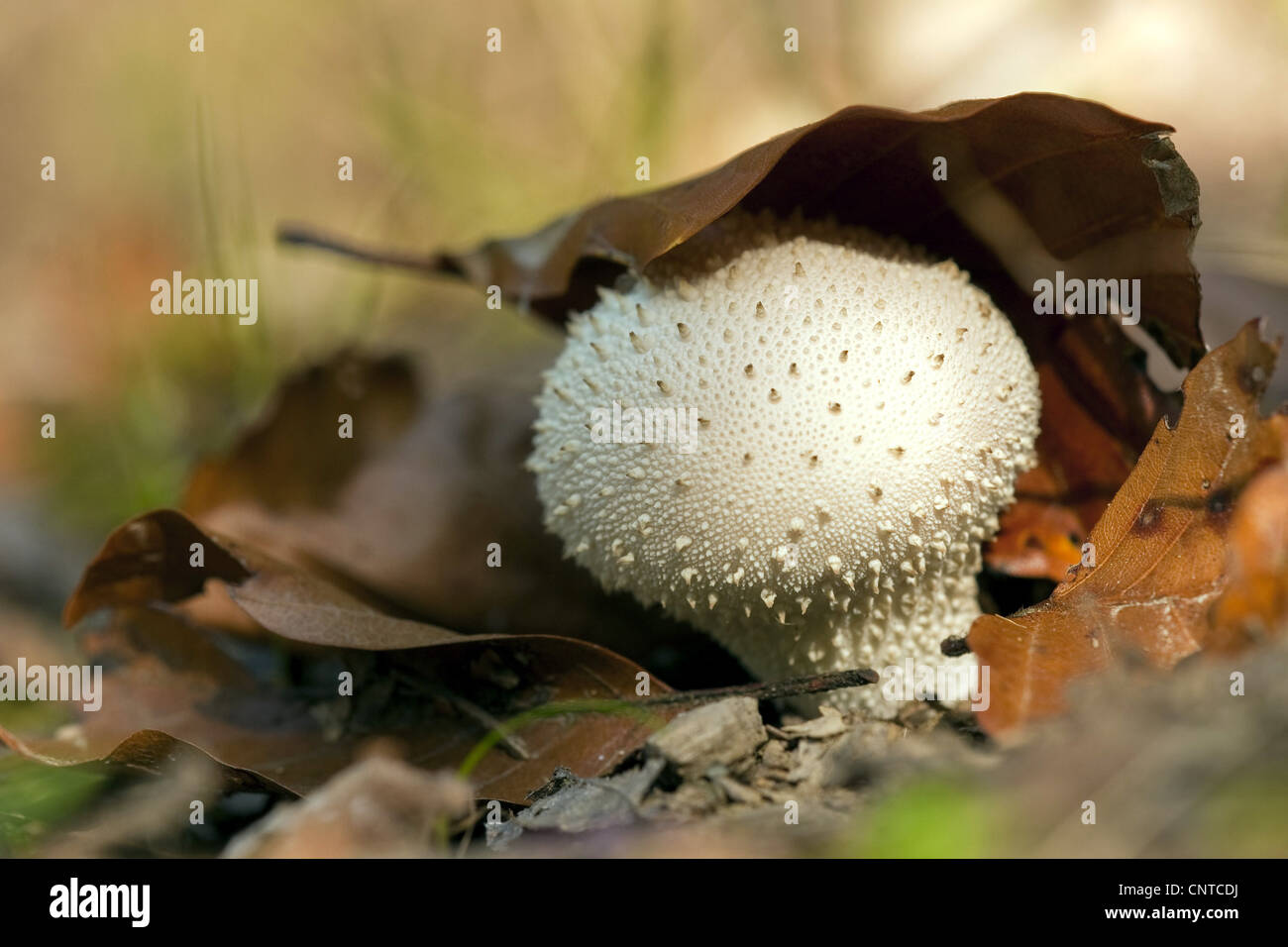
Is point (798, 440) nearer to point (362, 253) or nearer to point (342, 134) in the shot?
point (362, 253)

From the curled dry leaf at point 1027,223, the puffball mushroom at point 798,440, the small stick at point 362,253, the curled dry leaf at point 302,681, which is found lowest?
the curled dry leaf at point 302,681

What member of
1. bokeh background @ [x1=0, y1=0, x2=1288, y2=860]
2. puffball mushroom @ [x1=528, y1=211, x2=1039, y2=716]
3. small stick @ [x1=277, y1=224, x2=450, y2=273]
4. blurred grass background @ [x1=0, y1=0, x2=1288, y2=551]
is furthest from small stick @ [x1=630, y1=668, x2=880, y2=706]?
blurred grass background @ [x1=0, y1=0, x2=1288, y2=551]

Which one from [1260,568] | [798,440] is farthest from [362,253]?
[1260,568]

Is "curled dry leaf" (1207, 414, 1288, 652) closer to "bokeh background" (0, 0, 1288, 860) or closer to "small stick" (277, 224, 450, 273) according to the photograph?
"bokeh background" (0, 0, 1288, 860)

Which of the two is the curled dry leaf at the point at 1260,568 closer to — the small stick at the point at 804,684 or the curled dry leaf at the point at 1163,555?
the curled dry leaf at the point at 1163,555

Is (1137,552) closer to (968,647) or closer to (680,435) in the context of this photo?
(968,647)

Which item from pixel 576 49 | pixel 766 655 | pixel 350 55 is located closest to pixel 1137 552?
pixel 766 655

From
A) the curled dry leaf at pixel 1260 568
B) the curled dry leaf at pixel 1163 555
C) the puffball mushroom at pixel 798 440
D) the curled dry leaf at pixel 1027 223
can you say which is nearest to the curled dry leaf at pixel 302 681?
the puffball mushroom at pixel 798 440
